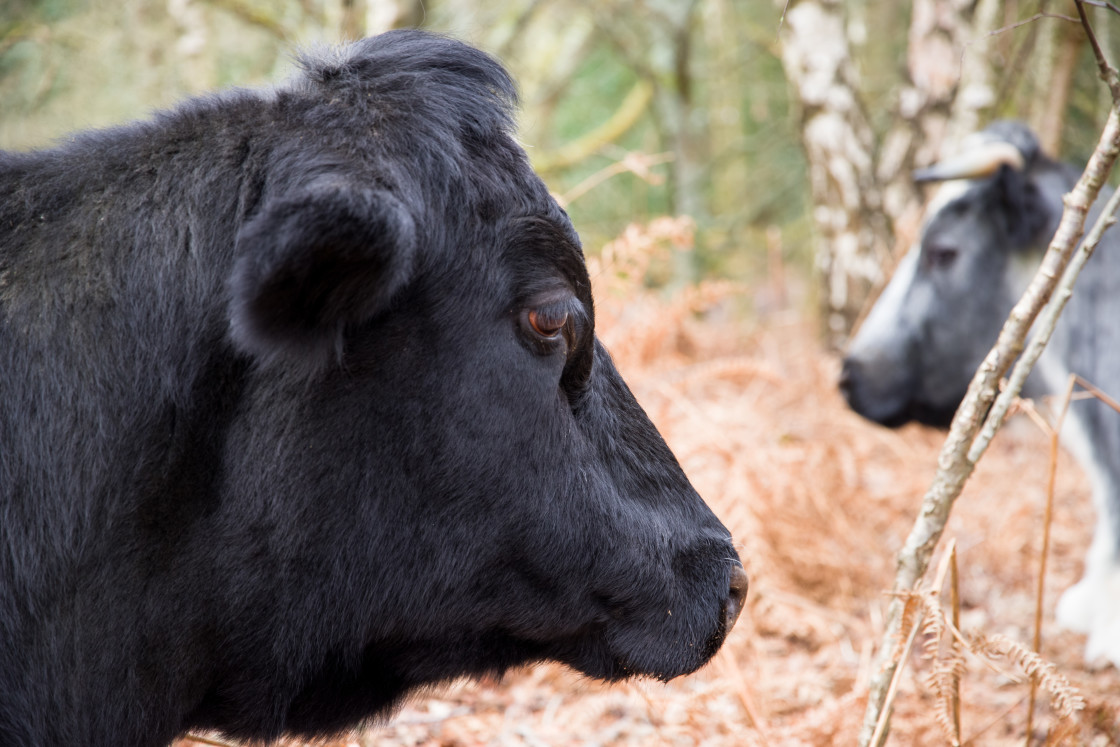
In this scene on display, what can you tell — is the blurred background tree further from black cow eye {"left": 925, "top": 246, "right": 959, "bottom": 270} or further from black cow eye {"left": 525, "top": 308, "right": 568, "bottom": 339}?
black cow eye {"left": 525, "top": 308, "right": 568, "bottom": 339}

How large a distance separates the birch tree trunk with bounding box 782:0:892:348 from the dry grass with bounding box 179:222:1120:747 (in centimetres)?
83

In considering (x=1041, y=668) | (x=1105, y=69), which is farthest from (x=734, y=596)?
(x=1105, y=69)

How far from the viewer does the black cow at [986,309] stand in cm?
483

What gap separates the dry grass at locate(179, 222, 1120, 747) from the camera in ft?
9.65

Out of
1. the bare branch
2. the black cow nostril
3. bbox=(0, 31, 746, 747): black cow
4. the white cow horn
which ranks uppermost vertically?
the bare branch

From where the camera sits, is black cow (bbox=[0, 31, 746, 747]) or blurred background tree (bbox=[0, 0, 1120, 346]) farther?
blurred background tree (bbox=[0, 0, 1120, 346])

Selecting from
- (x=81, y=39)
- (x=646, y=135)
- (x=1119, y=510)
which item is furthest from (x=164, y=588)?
(x=646, y=135)

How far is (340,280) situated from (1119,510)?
466cm

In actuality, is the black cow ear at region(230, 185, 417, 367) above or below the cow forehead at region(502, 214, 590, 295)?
above

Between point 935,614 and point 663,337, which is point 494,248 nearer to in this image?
point 935,614

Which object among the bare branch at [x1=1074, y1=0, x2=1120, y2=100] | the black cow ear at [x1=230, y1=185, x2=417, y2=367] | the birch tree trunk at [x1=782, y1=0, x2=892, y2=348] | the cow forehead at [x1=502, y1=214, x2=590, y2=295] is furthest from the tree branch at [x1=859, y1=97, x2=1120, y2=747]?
the birch tree trunk at [x1=782, y1=0, x2=892, y2=348]

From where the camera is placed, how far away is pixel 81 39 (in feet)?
21.4

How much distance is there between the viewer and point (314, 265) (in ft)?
4.77

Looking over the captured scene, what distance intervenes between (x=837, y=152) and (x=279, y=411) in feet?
20.8
